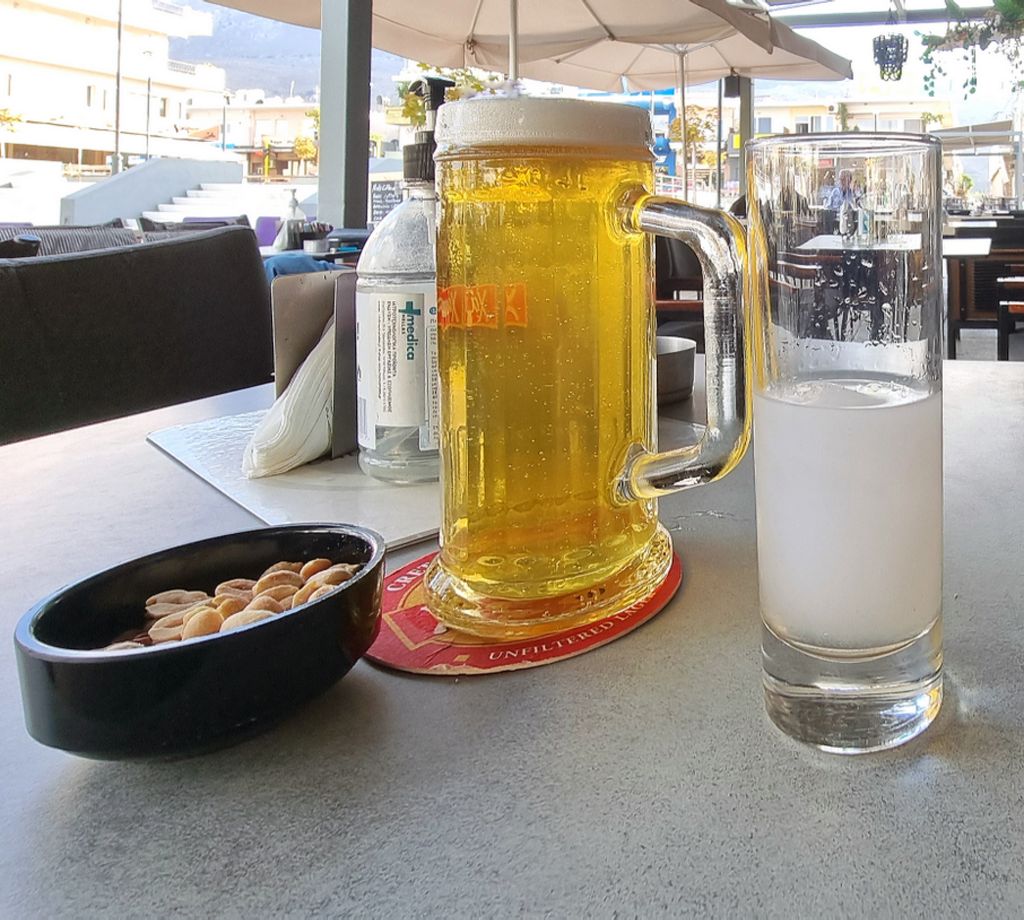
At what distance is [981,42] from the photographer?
5.04 m

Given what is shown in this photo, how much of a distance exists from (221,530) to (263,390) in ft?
1.52

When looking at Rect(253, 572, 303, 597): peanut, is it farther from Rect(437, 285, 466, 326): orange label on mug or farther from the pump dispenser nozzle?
the pump dispenser nozzle

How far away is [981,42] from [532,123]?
588 centimetres

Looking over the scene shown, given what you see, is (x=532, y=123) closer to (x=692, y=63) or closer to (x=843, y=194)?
(x=843, y=194)

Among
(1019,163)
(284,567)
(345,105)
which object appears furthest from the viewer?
(1019,163)

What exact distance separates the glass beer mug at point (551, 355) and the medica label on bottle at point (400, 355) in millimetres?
149

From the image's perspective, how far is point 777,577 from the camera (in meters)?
0.28

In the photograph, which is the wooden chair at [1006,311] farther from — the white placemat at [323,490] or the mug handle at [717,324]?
the mug handle at [717,324]

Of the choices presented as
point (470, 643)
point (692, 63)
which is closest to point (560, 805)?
point (470, 643)

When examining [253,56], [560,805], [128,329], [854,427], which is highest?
[253,56]

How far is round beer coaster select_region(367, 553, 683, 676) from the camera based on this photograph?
13.0 inches

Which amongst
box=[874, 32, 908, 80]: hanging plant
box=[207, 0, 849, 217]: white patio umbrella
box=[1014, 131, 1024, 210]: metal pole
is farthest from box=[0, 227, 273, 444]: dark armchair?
box=[1014, 131, 1024, 210]: metal pole

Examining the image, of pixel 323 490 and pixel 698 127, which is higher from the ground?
pixel 698 127

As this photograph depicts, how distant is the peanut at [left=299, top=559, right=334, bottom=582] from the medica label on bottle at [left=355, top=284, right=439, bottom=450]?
7.6 inches
